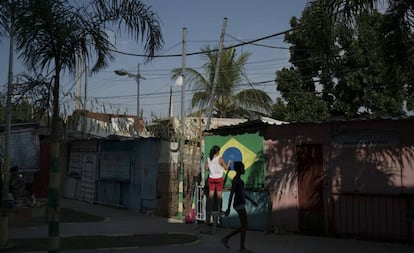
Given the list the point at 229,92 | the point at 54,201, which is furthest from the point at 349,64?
the point at 54,201

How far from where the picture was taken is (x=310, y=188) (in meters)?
11.4

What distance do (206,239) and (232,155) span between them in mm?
2699

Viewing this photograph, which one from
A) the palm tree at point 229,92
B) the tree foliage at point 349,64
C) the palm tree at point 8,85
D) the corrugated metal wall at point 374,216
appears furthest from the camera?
the palm tree at point 229,92

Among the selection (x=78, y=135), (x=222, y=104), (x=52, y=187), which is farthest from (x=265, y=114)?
(x=52, y=187)

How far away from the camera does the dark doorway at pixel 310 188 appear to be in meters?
11.2

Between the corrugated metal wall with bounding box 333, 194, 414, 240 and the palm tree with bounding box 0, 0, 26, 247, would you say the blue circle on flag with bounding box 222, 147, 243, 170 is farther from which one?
the palm tree with bounding box 0, 0, 26, 247

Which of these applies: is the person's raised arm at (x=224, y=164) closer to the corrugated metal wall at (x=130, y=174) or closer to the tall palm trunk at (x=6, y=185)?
the corrugated metal wall at (x=130, y=174)

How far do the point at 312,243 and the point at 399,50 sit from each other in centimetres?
406

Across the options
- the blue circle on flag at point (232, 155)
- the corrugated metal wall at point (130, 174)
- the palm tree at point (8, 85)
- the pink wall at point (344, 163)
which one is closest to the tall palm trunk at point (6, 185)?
the palm tree at point (8, 85)

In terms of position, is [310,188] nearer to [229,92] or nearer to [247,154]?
[247,154]

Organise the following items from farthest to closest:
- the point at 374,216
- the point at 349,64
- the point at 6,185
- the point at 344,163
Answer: the point at 349,64, the point at 344,163, the point at 374,216, the point at 6,185

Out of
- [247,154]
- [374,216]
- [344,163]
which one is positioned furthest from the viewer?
[247,154]

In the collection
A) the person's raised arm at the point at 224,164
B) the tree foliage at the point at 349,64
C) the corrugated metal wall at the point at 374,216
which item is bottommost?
the corrugated metal wall at the point at 374,216

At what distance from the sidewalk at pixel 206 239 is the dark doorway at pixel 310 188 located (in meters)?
0.40
